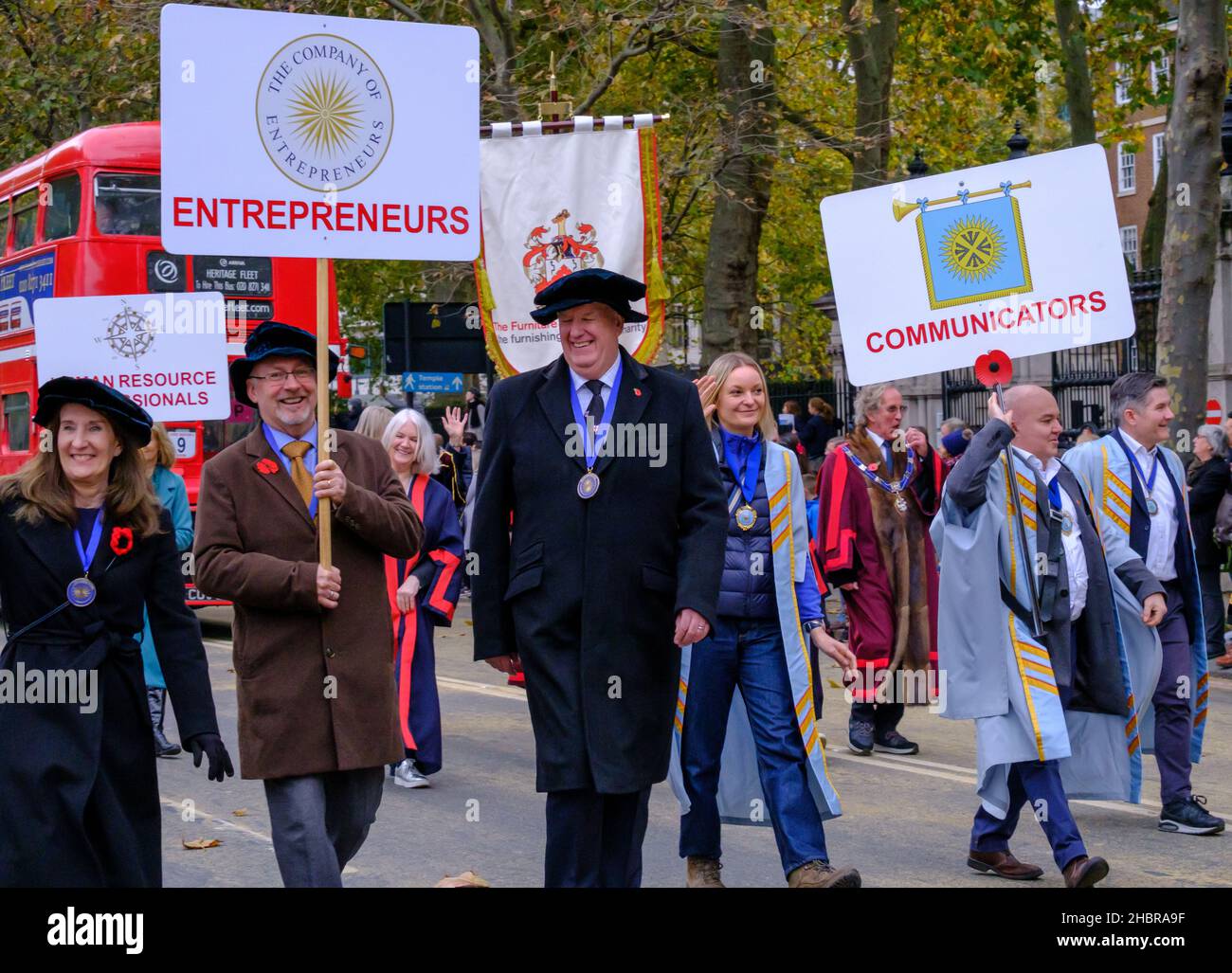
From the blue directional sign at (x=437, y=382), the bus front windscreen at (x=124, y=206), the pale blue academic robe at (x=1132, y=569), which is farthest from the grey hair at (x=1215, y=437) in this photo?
the blue directional sign at (x=437, y=382)

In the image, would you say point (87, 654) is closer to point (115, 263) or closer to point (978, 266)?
point (978, 266)

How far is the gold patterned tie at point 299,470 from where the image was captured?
200 inches

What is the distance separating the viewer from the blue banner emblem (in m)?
6.85

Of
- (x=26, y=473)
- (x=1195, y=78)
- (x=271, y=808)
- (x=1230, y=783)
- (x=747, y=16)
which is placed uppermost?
(x=747, y=16)

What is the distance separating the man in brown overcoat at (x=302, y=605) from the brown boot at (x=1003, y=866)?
2651 millimetres

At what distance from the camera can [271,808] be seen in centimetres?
496

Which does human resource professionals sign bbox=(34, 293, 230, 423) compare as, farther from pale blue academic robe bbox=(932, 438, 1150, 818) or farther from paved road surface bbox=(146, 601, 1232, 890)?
pale blue academic robe bbox=(932, 438, 1150, 818)

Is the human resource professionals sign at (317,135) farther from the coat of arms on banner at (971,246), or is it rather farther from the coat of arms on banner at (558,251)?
the coat of arms on banner at (558,251)

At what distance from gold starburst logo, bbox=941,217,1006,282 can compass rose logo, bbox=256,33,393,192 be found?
2444mm

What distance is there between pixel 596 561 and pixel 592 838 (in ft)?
2.57

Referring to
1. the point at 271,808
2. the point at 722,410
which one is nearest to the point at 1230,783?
the point at 722,410

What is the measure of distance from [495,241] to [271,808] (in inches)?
221

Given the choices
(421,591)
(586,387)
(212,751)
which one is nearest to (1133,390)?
(586,387)

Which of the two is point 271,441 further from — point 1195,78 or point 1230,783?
point 1195,78
